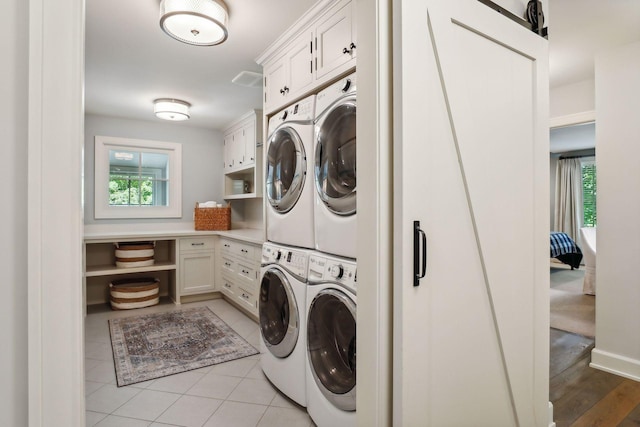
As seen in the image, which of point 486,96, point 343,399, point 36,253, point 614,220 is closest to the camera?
point 36,253

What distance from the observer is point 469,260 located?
48.1 inches

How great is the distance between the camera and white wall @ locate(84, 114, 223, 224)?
4250 millimetres

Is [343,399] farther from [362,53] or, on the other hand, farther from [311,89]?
[311,89]

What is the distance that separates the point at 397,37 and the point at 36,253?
1.06 metres

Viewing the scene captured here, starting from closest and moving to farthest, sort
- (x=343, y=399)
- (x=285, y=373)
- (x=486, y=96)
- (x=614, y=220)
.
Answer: (x=486, y=96) < (x=343, y=399) < (x=285, y=373) < (x=614, y=220)

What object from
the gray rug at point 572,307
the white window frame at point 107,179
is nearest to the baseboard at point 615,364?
the gray rug at point 572,307

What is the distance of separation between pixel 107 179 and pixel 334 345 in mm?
4086

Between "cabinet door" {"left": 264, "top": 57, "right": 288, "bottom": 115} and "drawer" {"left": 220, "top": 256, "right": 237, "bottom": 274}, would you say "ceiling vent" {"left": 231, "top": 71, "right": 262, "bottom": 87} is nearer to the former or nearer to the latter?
"cabinet door" {"left": 264, "top": 57, "right": 288, "bottom": 115}

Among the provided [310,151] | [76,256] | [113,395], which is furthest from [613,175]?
[113,395]

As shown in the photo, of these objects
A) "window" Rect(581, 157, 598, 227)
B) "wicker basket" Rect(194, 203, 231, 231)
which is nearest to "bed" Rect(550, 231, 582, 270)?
"window" Rect(581, 157, 598, 227)

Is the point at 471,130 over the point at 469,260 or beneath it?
over

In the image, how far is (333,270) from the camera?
167 cm

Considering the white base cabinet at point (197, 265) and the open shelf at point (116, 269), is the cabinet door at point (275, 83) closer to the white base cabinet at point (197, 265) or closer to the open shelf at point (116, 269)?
the white base cabinet at point (197, 265)

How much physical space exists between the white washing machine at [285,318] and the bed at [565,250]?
18.5ft
